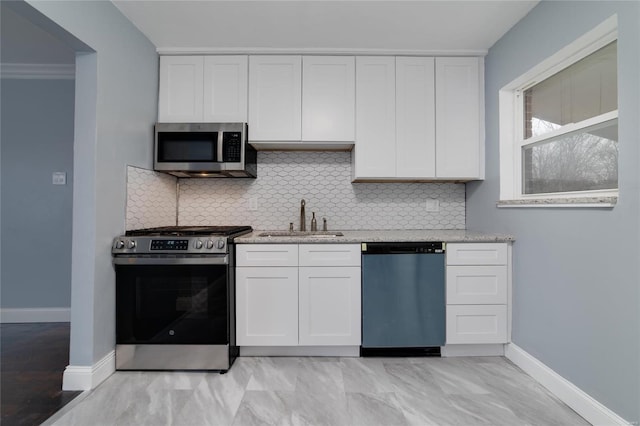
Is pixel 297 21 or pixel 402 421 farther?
pixel 297 21

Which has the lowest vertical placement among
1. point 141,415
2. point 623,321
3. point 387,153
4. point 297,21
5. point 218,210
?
point 141,415

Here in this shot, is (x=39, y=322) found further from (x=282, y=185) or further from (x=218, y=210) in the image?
(x=282, y=185)

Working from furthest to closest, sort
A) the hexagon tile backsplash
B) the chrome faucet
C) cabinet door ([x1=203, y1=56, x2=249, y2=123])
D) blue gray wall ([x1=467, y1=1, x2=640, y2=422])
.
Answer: the hexagon tile backsplash < the chrome faucet < cabinet door ([x1=203, y1=56, x2=249, y2=123]) < blue gray wall ([x1=467, y1=1, x2=640, y2=422])

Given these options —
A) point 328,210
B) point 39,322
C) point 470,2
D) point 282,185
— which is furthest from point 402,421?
point 39,322

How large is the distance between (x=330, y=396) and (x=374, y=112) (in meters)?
2.14

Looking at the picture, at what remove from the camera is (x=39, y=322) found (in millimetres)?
2955

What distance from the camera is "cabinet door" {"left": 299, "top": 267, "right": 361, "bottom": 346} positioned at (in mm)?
2219

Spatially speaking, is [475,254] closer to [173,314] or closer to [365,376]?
[365,376]

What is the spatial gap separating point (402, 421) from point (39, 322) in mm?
Answer: 3475

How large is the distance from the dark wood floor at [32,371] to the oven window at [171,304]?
1.48 feet

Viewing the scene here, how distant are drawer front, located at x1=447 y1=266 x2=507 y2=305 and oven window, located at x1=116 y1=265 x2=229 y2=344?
164 cm

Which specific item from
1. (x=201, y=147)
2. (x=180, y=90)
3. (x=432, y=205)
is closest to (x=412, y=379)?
(x=432, y=205)

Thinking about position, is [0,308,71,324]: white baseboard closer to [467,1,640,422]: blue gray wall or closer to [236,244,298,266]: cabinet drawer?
[236,244,298,266]: cabinet drawer

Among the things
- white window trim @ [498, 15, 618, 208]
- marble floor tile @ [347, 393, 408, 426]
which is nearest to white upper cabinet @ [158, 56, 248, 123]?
white window trim @ [498, 15, 618, 208]
